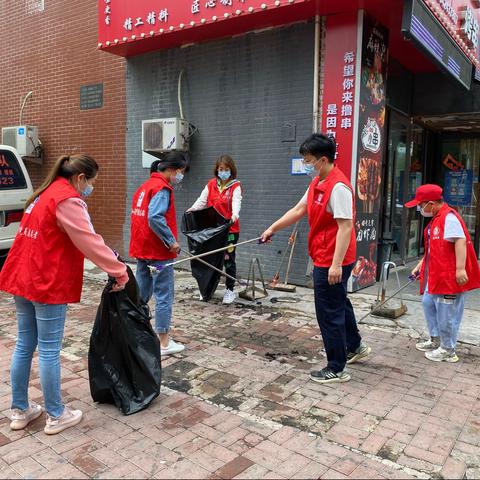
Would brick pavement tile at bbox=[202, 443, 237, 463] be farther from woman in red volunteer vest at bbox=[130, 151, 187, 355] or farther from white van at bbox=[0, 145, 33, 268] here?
Answer: white van at bbox=[0, 145, 33, 268]

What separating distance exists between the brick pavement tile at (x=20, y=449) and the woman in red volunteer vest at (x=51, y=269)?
11cm

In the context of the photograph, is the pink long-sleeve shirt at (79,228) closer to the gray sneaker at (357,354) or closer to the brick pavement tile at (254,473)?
the brick pavement tile at (254,473)

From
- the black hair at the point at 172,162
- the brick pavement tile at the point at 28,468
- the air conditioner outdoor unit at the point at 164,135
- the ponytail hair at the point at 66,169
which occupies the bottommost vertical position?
the brick pavement tile at the point at 28,468

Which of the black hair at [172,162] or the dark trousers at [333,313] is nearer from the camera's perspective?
the dark trousers at [333,313]

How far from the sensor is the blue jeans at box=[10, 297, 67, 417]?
2879mm

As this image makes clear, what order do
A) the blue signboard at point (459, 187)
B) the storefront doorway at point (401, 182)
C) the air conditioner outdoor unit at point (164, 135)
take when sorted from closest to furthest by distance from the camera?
the air conditioner outdoor unit at point (164, 135), the storefront doorway at point (401, 182), the blue signboard at point (459, 187)

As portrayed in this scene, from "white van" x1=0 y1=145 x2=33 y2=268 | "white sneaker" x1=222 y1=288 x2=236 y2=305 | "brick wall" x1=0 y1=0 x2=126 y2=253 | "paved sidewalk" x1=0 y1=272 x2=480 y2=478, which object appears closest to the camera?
"paved sidewalk" x1=0 y1=272 x2=480 y2=478

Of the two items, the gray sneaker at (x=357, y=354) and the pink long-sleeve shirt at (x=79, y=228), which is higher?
the pink long-sleeve shirt at (x=79, y=228)

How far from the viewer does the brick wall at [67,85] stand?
8.81 m

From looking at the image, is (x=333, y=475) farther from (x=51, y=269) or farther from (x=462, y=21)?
(x=462, y=21)

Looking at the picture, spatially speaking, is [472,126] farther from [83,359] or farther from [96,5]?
[83,359]

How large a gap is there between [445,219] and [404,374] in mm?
1344

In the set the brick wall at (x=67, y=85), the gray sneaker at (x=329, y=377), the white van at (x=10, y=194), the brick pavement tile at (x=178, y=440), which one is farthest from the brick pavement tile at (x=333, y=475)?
the brick wall at (x=67, y=85)

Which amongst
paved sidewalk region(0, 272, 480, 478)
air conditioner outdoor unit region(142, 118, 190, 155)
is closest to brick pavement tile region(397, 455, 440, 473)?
paved sidewalk region(0, 272, 480, 478)
